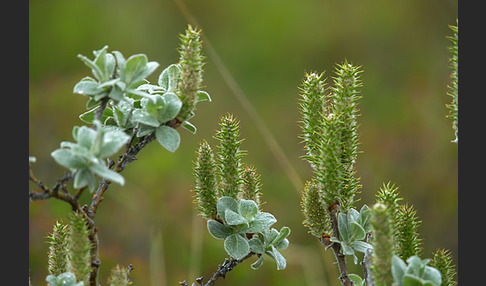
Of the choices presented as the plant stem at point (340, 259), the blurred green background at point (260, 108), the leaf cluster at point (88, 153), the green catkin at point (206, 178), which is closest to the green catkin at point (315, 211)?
the plant stem at point (340, 259)

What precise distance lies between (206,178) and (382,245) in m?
0.51

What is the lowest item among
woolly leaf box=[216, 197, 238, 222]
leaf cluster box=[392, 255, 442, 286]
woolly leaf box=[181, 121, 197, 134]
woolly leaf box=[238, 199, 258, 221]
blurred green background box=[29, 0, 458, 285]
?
leaf cluster box=[392, 255, 442, 286]

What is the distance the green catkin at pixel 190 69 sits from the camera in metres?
1.31

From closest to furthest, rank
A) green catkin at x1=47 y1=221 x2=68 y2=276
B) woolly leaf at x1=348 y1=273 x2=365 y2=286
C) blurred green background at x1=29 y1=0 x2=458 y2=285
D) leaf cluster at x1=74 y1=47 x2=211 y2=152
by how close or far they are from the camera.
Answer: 1. leaf cluster at x1=74 y1=47 x2=211 y2=152
2. green catkin at x1=47 y1=221 x2=68 y2=276
3. woolly leaf at x1=348 y1=273 x2=365 y2=286
4. blurred green background at x1=29 y1=0 x2=458 y2=285

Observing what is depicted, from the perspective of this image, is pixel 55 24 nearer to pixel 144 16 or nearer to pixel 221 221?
pixel 144 16

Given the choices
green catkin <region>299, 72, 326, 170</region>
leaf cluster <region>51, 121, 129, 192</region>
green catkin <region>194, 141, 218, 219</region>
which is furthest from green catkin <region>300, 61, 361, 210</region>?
leaf cluster <region>51, 121, 129, 192</region>

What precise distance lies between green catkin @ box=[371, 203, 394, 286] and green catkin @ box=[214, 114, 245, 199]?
1.46ft

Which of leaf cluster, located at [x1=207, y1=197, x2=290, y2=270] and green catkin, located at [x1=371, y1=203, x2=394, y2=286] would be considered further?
leaf cluster, located at [x1=207, y1=197, x2=290, y2=270]

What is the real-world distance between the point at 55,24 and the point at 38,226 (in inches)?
68.1

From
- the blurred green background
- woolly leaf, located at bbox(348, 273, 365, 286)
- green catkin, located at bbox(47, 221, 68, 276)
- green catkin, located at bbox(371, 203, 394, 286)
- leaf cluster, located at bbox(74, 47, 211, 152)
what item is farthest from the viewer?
the blurred green background

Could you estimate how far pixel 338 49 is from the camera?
466 centimetres

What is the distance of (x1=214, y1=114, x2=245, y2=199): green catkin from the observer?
4.83 feet

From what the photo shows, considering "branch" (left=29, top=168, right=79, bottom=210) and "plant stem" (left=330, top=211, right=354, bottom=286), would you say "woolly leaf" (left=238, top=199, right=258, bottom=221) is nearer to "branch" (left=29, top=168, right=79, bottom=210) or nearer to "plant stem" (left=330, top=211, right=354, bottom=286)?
"plant stem" (left=330, top=211, right=354, bottom=286)

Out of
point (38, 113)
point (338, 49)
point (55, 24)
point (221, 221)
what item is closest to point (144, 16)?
point (55, 24)
